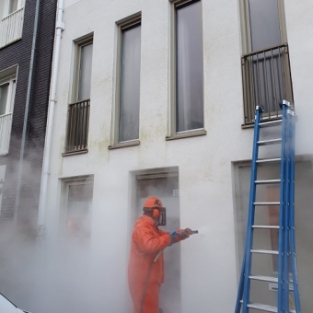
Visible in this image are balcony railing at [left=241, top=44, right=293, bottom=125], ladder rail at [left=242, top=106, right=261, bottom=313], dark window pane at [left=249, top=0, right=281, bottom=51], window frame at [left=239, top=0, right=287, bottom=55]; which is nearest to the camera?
ladder rail at [left=242, top=106, right=261, bottom=313]

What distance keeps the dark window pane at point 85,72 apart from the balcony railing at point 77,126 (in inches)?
11.0


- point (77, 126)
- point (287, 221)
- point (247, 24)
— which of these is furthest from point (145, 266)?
point (247, 24)

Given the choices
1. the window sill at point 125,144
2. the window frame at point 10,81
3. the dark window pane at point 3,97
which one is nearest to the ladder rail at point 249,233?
the window sill at point 125,144

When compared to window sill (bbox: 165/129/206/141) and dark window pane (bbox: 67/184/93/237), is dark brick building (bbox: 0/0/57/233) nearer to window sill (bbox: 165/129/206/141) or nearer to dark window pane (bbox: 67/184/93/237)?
dark window pane (bbox: 67/184/93/237)

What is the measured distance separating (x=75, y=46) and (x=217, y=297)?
17.5 feet

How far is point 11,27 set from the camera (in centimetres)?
847

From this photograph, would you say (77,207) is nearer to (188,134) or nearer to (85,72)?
(188,134)

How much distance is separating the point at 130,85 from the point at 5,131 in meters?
3.68

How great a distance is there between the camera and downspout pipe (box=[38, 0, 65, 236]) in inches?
238

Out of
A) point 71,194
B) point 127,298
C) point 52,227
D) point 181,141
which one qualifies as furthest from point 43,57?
point 127,298

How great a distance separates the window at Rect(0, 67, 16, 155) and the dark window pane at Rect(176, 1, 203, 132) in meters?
4.41

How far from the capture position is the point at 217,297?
4.06 m

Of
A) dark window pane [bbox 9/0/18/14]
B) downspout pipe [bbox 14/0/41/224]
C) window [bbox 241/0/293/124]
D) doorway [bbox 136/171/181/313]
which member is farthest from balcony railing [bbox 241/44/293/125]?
dark window pane [bbox 9/0/18/14]

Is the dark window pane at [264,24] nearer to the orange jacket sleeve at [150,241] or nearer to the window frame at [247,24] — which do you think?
the window frame at [247,24]
